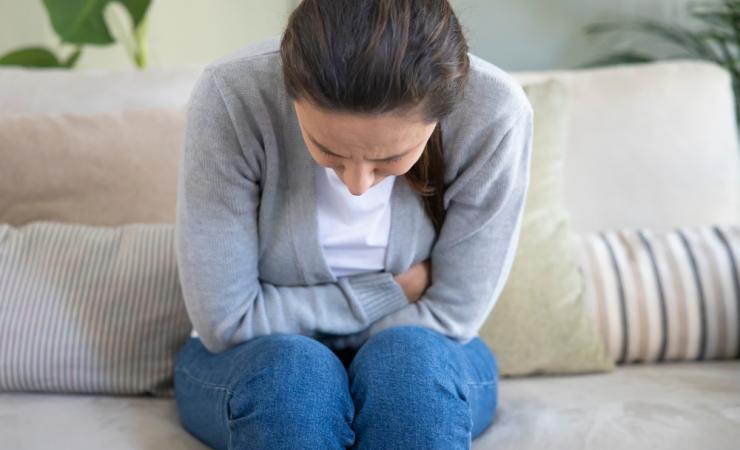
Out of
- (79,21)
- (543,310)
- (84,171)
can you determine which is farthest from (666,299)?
(79,21)

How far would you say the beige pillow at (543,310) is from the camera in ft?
4.87

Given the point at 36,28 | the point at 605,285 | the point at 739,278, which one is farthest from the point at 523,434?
the point at 36,28

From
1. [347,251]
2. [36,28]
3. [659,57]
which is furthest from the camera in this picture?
[36,28]

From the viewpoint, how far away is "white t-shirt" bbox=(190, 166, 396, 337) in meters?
1.23

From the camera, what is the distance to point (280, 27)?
90.4 inches

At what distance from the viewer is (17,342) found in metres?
1.38

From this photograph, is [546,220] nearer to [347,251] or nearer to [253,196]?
[347,251]

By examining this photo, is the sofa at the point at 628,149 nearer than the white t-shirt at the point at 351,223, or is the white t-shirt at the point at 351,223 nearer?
the white t-shirt at the point at 351,223

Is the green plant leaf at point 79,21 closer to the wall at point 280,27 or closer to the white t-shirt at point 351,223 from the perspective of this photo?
the wall at point 280,27

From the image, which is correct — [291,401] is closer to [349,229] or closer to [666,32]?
[349,229]

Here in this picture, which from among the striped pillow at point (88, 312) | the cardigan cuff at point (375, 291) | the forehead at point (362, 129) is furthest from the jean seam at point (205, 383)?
the forehead at point (362, 129)

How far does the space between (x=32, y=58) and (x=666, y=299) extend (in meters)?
1.52

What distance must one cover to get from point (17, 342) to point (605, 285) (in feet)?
3.21

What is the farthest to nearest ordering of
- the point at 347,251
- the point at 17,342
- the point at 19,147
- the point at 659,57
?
the point at 659,57 → the point at 19,147 → the point at 17,342 → the point at 347,251
